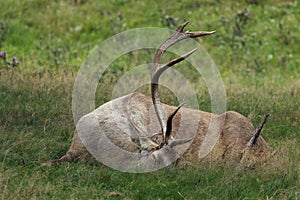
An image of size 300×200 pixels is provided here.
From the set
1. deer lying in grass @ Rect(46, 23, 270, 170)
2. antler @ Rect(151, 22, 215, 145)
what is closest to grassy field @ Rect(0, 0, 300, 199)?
deer lying in grass @ Rect(46, 23, 270, 170)

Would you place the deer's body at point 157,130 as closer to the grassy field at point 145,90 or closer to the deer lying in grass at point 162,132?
the deer lying in grass at point 162,132

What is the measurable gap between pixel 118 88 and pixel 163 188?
312cm

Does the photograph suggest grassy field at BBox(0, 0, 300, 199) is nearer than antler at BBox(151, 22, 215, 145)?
Yes

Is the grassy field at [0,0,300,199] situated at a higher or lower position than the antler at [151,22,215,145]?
→ lower

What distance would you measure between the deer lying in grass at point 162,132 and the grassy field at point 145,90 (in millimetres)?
201

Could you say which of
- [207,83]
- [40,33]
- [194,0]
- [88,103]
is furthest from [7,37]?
[88,103]

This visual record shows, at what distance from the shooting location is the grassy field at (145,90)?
19.7ft

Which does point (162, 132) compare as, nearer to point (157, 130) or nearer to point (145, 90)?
point (157, 130)

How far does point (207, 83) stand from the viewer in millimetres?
10734

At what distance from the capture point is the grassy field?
6.00 metres

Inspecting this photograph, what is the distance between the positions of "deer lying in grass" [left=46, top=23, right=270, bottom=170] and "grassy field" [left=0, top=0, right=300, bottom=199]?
20 cm

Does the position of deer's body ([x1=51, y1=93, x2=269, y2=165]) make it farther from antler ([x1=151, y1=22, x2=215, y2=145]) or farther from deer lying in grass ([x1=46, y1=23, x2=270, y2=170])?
antler ([x1=151, y1=22, x2=215, y2=145])

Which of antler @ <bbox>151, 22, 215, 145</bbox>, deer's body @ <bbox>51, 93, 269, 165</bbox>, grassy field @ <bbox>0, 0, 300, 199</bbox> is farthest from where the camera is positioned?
deer's body @ <bbox>51, 93, 269, 165</bbox>

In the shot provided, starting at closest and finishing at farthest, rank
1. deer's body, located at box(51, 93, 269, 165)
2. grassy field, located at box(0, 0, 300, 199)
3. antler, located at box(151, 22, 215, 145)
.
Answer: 1. grassy field, located at box(0, 0, 300, 199)
2. antler, located at box(151, 22, 215, 145)
3. deer's body, located at box(51, 93, 269, 165)
